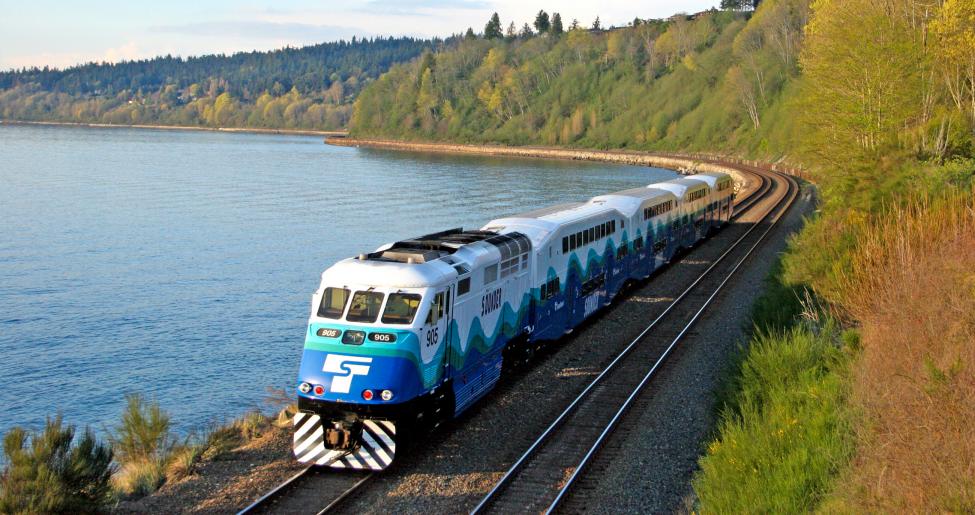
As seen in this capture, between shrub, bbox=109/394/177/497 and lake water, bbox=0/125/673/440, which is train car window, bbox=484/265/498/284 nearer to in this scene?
shrub, bbox=109/394/177/497

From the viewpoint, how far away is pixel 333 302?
1797 cm

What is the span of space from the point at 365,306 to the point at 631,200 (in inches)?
797

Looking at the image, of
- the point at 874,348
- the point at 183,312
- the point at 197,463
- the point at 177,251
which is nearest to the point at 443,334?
the point at 197,463

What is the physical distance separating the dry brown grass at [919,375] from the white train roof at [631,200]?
1661 centimetres

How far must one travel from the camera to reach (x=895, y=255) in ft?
58.2

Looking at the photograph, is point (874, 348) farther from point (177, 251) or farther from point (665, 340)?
point (177, 251)

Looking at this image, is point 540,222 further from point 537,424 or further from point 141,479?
point 141,479

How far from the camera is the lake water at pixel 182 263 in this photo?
3212cm

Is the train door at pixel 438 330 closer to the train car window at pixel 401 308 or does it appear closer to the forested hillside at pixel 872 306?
the train car window at pixel 401 308

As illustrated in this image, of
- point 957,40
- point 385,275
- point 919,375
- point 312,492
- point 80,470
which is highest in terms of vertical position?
point 957,40

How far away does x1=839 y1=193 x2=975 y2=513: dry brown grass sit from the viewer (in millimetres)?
10672

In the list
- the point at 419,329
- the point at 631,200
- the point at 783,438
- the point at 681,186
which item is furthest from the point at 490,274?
the point at 681,186

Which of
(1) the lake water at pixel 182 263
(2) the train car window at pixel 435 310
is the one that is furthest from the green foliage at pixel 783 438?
(1) the lake water at pixel 182 263

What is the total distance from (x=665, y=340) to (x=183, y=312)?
963 inches
